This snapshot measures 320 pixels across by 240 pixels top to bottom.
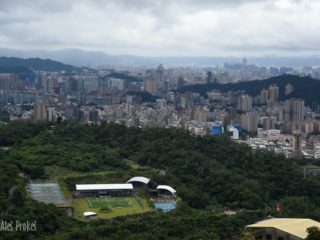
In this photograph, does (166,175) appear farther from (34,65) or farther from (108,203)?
(34,65)

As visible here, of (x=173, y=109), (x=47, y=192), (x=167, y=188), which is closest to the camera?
(x=47, y=192)

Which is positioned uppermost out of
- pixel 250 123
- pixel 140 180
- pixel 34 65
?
pixel 34 65

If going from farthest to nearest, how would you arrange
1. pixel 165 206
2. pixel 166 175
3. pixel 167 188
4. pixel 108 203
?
pixel 166 175 < pixel 167 188 < pixel 108 203 < pixel 165 206

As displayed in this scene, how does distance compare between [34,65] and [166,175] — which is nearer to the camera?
[166,175]

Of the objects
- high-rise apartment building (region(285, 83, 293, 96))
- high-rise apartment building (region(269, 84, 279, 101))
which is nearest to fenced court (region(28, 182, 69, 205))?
high-rise apartment building (region(269, 84, 279, 101))

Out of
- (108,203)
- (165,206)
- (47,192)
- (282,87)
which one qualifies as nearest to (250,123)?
(282,87)

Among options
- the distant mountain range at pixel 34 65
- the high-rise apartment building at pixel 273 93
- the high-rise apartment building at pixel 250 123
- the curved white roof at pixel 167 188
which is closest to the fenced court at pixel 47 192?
the curved white roof at pixel 167 188

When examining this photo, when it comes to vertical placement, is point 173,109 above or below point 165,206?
above
